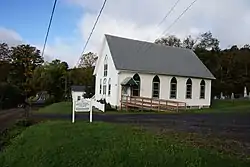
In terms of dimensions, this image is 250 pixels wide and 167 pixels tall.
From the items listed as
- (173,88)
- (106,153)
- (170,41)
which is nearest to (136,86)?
(173,88)

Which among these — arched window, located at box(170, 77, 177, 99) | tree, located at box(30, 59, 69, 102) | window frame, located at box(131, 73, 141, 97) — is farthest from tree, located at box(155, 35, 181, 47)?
window frame, located at box(131, 73, 141, 97)

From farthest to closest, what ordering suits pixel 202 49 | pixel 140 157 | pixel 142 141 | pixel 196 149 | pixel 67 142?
pixel 202 49
pixel 67 142
pixel 142 141
pixel 196 149
pixel 140 157

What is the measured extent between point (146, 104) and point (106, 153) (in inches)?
1062

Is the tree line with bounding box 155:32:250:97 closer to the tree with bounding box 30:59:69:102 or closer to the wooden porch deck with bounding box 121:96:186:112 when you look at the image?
the tree with bounding box 30:59:69:102

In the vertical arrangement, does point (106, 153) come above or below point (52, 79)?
below

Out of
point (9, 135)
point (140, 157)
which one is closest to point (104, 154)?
point (140, 157)

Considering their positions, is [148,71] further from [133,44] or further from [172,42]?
[172,42]

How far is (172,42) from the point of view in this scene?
75.5m

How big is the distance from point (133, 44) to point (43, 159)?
35.2 m

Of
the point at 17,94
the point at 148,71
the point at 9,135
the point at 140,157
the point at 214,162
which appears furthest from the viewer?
the point at 17,94

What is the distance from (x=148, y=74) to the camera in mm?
40625

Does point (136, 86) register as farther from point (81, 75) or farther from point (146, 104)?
point (81, 75)

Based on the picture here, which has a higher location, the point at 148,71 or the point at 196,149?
the point at 148,71

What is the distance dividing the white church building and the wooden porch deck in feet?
2.53
